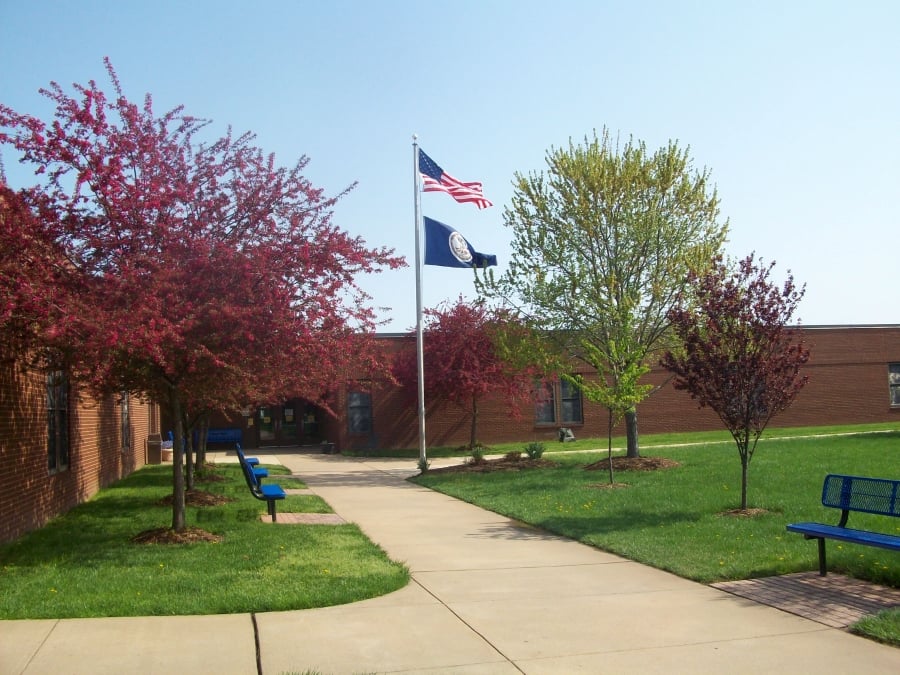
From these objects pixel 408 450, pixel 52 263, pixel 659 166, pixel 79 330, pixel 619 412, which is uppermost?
pixel 659 166

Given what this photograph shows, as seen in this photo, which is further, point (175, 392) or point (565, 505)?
point (565, 505)

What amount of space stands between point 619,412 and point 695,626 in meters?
10.9

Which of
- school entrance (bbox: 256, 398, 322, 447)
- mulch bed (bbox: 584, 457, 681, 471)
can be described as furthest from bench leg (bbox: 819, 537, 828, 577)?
school entrance (bbox: 256, 398, 322, 447)

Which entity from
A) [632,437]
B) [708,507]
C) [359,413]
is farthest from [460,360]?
[708,507]

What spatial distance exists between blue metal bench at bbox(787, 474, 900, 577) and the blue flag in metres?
15.3

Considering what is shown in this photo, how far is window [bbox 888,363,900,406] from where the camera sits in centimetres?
3791

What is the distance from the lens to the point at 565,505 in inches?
568

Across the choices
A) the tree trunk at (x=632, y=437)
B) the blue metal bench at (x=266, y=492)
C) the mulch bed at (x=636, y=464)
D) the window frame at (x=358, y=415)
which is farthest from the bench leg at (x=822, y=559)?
the window frame at (x=358, y=415)

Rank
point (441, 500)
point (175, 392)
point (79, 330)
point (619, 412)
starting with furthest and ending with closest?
point (619, 412) < point (441, 500) < point (175, 392) < point (79, 330)

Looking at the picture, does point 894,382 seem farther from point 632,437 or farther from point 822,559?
point 822,559

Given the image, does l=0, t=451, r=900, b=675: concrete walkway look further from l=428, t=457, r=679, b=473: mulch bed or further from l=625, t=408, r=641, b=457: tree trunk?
l=625, t=408, r=641, b=457: tree trunk

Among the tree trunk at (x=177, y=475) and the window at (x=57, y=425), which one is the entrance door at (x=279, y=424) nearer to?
the window at (x=57, y=425)

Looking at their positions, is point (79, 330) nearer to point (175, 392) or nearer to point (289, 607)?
point (175, 392)

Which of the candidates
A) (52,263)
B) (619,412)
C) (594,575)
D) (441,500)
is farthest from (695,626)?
(619,412)
